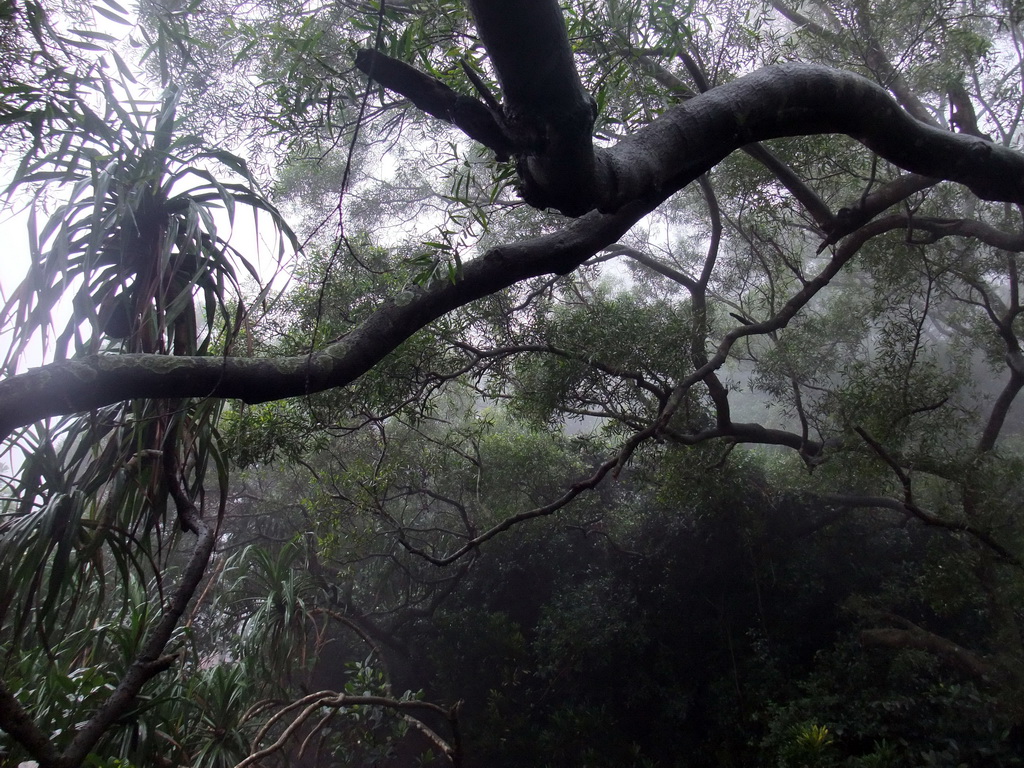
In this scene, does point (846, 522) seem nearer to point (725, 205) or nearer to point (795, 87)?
point (725, 205)

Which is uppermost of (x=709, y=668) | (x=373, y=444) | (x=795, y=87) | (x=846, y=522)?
(x=373, y=444)

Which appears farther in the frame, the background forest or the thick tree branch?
the background forest

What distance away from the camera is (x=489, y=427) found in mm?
3818

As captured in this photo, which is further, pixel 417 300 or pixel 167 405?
pixel 167 405

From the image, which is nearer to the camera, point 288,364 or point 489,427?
point 288,364

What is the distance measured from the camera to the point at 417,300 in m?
1.40

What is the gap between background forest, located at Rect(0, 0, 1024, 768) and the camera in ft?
5.08

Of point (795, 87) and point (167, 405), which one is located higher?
point (795, 87)

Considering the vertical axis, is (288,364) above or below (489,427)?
below

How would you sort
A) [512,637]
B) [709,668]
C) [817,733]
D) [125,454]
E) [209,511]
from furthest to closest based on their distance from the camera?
[209,511] → [512,637] → [709,668] → [817,733] → [125,454]

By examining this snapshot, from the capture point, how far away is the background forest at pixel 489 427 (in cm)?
155

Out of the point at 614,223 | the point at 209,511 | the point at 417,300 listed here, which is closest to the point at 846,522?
the point at 614,223

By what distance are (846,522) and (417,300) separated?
419cm

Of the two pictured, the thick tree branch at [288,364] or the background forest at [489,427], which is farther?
the background forest at [489,427]
